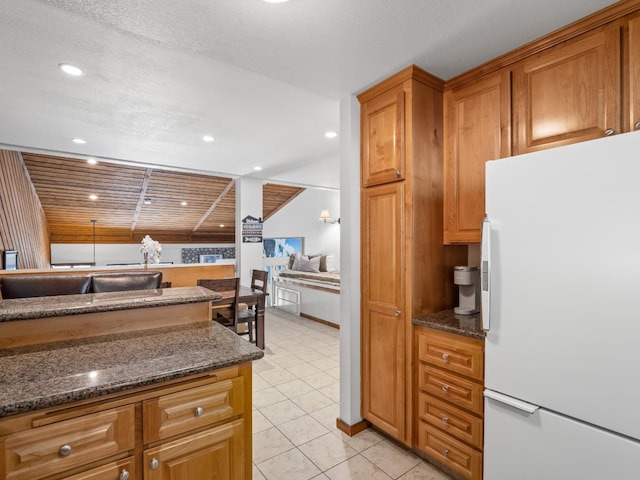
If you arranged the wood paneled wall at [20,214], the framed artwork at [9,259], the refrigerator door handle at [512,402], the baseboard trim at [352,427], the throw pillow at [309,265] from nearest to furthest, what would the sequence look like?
the refrigerator door handle at [512,402], the baseboard trim at [352,427], the wood paneled wall at [20,214], the framed artwork at [9,259], the throw pillow at [309,265]

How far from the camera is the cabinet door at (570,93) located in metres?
1.53

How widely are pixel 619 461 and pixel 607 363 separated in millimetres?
355

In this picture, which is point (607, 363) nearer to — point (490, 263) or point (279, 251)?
point (490, 263)

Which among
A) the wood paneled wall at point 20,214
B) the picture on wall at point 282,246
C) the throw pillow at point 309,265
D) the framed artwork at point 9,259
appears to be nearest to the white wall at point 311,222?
the picture on wall at point 282,246

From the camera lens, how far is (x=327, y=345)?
4.31 metres

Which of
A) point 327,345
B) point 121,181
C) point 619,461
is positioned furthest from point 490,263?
point 121,181

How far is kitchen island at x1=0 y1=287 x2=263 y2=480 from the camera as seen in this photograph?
101 centimetres

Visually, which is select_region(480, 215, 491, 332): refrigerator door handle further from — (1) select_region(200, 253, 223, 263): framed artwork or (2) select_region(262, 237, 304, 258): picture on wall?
(1) select_region(200, 253, 223, 263): framed artwork

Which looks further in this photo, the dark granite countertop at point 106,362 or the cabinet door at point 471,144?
the cabinet door at point 471,144

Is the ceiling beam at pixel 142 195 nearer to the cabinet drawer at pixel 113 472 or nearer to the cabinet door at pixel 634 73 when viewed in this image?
the cabinet drawer at pixel 113 472

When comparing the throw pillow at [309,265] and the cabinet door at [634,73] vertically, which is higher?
the cabinet door at [634,73]

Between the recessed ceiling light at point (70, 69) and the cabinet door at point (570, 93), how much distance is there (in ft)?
9.03

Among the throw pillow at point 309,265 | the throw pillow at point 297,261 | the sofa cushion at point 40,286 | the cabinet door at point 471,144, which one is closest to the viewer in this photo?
the cabinet door at point 471,144

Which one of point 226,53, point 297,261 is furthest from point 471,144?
point 297,261
